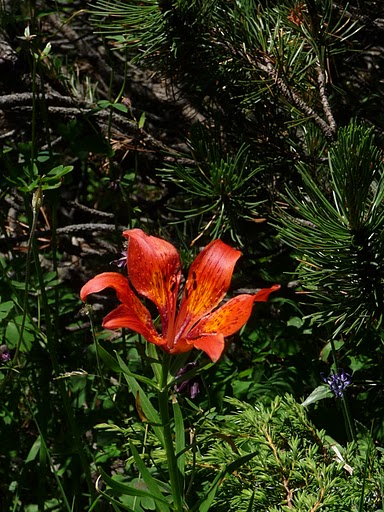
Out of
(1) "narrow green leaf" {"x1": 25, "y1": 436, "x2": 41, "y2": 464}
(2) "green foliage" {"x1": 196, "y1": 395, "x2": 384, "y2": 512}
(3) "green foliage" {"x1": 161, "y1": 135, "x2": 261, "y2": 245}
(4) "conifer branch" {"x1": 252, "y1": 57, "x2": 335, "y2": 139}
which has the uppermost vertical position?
(4) "conifer branch" {"x1": 252, "y1": 57, "x2": 335, "y2": 139}

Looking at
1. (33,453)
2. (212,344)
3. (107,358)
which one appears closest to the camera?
(212,344)

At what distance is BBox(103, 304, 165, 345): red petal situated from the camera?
1258 millimetres

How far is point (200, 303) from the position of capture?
148cm

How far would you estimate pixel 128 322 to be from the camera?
129cm

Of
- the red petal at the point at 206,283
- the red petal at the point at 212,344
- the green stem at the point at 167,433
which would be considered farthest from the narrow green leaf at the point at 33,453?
the red petal at the point at 212,344

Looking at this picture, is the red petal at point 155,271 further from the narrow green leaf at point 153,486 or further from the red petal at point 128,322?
the narrow green leaf at point 153,486

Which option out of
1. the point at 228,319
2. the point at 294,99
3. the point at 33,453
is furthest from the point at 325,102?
the point at 33,453

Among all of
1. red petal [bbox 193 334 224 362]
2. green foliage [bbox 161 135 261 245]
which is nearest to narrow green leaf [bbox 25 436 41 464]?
green foliage [bbox 161 135 261 245]

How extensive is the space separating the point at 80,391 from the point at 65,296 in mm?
420

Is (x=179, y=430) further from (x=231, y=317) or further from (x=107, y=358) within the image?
(x=231, y=317)

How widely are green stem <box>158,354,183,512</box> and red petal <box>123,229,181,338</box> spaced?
0.37ft

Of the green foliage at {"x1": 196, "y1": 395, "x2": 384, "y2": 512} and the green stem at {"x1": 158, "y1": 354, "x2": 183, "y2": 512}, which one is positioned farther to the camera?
the green foliage at {"x1": 196, "y1": 395, "x2": 384, "y2": 512}

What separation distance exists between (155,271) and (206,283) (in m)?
0.10

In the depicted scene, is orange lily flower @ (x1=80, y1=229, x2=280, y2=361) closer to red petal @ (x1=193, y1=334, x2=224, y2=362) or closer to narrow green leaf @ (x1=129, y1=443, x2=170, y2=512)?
red petal @ (x1=193, y1=334, x2=224, y2=362)
